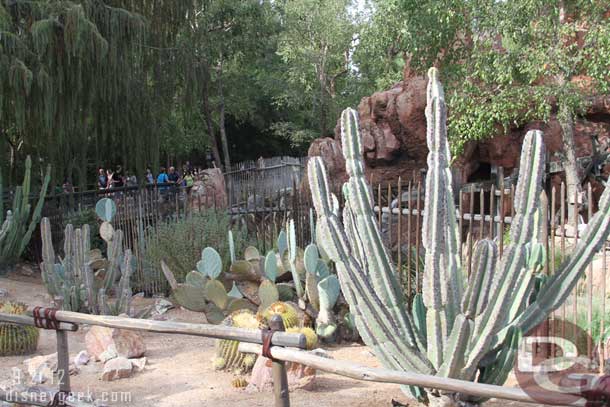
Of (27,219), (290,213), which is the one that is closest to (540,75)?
(290,213)

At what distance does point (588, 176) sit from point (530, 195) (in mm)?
11050

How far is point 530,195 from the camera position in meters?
3.71

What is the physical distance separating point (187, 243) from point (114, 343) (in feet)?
10.1

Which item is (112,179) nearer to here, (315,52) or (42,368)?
Result: (315,52)

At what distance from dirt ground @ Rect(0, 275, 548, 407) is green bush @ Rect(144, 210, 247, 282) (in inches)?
85.8

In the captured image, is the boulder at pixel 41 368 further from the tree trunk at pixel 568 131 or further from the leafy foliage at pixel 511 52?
the tree trunk at pixel 568 131

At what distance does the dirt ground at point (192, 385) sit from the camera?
4.82 meters

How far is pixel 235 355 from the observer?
5.51 metres

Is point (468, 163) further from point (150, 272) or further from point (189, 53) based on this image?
point (150, 272)

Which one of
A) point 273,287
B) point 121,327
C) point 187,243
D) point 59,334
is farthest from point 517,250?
point 187,243

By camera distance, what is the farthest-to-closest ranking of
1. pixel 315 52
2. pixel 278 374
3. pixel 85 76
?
pixel 315 52 → pixel 85 76 → pixel 278 374

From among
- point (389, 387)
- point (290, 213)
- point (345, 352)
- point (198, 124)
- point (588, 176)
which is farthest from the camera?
point (198, 124)

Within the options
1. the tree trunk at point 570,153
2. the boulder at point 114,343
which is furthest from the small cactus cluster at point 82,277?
the tree trunk at point 570,153

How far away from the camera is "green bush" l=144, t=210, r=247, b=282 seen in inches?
350
